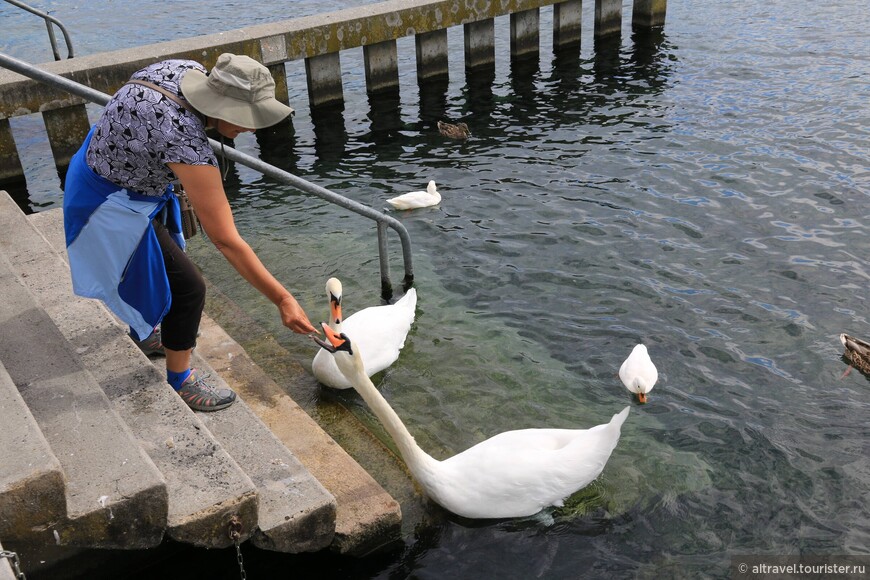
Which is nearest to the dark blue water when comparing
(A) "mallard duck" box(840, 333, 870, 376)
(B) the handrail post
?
(A) "mallard duck" box(840, 333, 870, 376)

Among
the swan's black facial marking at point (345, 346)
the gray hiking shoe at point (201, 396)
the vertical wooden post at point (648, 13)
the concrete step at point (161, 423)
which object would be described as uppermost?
the swan's black facial marking at point (345, 346)

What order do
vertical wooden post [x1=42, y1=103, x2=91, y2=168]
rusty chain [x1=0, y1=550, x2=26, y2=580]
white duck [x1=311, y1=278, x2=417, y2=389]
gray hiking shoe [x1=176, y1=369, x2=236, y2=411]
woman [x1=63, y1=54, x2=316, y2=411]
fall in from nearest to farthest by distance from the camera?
rusty chain [x1=0, y1=550, x2=26, y2=580] < woman [x1=63, y1=54, x2=316, y2=411] < gray hiking shoe [x1=176, y1=369, x2=236, y2=411] < white duck [x1=311, y1=278, x2=417, y2=389] < vertical wooden post [x1=42, y1=103, x2=91, y2=168]

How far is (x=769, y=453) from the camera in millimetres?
5703

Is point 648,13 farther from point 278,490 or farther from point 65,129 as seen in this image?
point 278,490

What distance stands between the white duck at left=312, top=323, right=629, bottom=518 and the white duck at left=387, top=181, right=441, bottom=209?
16.5 feet

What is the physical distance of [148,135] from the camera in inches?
152

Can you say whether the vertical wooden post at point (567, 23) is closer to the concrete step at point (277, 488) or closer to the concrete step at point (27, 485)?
the concrete step at point (277, 488)

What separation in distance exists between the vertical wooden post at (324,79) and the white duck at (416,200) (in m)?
4.63

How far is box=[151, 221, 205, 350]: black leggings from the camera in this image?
4.37 m

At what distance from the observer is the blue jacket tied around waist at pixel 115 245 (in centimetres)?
415

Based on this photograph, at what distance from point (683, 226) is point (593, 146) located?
112 inches

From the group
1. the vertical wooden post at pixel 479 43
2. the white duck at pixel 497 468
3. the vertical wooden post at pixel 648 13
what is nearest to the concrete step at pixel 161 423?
the white duck at pixel 497 468

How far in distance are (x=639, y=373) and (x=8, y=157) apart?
366 inches

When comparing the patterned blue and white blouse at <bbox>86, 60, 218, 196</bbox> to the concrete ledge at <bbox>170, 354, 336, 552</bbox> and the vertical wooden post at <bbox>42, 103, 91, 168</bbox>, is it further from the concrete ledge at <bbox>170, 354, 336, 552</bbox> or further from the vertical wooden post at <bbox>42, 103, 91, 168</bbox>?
the vertical wooden post at <bbox>42, 103, 91, 168</bbox>
